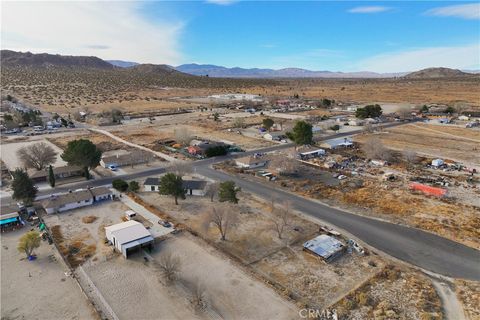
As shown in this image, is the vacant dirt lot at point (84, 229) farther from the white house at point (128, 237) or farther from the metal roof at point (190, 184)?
the metal roof at point (190, 184)

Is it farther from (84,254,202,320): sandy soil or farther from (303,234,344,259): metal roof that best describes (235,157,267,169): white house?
(84,254,202,320): sandy soil

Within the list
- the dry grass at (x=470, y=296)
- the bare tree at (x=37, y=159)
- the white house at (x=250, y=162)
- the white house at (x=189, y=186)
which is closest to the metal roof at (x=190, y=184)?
the white house at (x=189, y=186)

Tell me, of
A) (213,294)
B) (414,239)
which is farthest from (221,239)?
(414,239)

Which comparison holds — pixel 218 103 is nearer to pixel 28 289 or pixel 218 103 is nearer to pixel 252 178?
pixel 252 178

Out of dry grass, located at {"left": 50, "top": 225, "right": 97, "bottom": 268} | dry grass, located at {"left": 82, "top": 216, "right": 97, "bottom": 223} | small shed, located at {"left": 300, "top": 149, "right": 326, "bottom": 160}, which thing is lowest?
dry grass, located at {"left": 50, "top": 225, "right": 97, "bottom": 268}

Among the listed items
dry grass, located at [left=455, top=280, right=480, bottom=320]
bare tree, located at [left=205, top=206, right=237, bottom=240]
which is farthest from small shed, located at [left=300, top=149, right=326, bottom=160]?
dry grass, located at [left=455, top=280, right=480, bottom=320]
